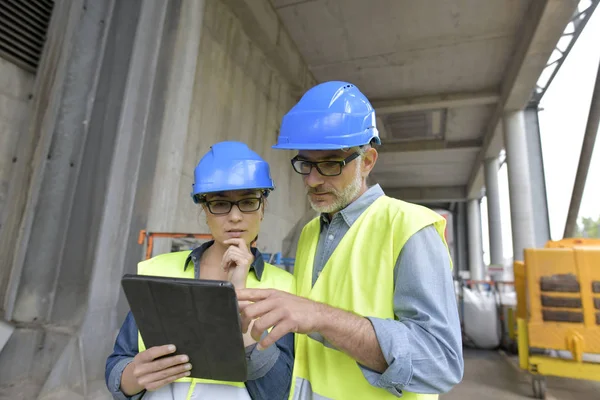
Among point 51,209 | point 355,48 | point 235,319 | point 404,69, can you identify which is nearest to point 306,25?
point 355,48

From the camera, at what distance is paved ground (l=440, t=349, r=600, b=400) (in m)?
4.46

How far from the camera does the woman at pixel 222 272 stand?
112 cm

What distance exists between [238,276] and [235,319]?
0.30m

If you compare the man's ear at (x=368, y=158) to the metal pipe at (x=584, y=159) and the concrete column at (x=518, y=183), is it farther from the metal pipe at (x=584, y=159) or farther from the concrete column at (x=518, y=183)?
the concrete column at (x=518, y=183)

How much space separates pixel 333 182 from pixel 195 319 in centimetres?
65

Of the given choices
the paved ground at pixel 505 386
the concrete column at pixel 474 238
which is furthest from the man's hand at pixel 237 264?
the concrete column at pixel 474 238

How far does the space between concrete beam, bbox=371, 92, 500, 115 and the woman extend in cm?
1192

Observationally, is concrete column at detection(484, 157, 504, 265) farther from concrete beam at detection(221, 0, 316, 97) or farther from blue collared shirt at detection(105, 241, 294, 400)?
blue collared shirt at detection(105, 241, 294, 400)

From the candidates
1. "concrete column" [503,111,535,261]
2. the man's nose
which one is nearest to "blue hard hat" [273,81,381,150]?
the man's nose

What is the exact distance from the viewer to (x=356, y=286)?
1.10 metres

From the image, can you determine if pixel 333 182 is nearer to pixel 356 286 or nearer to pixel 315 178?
pixel 315 178

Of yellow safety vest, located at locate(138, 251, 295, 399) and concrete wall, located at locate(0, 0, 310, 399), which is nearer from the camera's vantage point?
yellow safety vest, located at locate(138, 251, 295, 399)

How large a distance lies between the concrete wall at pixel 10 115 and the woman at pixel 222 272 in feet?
9.18

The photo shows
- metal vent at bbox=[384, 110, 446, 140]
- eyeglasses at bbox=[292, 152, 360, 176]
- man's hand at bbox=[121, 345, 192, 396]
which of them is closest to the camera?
man's hand at bbox=[121, 345, 192, 396]
